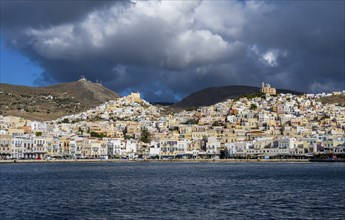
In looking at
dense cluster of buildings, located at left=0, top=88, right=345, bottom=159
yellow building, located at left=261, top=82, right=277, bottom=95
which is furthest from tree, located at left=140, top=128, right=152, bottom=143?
yellow building, located at left=261, top=82, right=277, bottom=95

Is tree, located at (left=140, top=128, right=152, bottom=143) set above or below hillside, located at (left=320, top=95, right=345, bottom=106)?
below

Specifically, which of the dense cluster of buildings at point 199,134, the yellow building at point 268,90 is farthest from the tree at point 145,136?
the yellow building at point 268,90

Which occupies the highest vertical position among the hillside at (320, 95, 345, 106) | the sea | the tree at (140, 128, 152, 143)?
the hillside at (320, 95, 345, 106)

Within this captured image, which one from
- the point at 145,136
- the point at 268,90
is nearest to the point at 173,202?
the point at 145,136

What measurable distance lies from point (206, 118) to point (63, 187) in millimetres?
117709

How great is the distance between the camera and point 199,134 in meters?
141

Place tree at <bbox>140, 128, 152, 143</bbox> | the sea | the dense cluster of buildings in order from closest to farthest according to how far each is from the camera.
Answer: the sea
the dense cluster of buildings
tree at <bbox>140, 128, 152, 143</bbox>

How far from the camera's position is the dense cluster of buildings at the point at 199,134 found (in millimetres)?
122812

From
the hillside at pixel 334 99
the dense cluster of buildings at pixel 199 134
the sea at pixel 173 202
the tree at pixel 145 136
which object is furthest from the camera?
the hillside at pixel 334 99

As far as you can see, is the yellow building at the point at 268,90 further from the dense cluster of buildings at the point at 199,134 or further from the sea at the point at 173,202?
the sea at the point at 173,202

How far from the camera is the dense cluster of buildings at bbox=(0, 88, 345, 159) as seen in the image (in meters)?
123

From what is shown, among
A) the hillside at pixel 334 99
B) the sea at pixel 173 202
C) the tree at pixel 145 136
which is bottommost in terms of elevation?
the sea at pixel 173 202

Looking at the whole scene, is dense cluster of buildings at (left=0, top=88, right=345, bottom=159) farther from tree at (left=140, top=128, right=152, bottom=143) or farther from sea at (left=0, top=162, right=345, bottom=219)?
sea at (left=0, top=162, right=345, bottom=219)

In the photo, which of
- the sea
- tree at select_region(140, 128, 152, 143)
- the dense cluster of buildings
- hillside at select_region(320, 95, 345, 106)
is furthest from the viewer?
hillside at select_region(320, 95, 345, 106)
